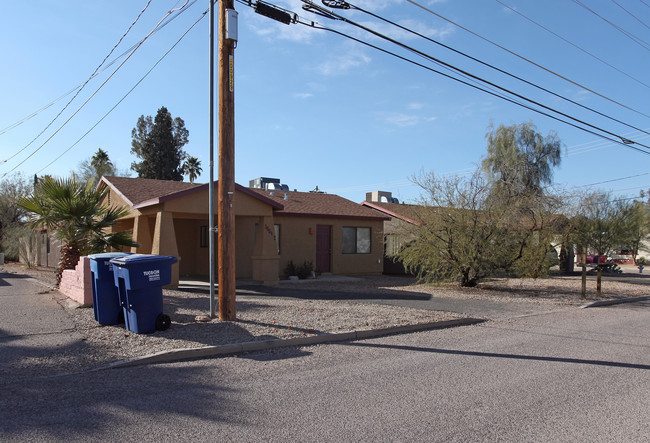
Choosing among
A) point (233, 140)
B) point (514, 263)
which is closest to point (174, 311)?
point (233, 140)

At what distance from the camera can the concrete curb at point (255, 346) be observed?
6.57m

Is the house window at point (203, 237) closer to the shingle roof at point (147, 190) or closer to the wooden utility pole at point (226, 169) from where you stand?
the shingle roof at point (147, 190)

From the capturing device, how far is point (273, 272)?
642 inches

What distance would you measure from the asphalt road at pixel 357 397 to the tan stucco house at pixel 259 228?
8170 millimetres

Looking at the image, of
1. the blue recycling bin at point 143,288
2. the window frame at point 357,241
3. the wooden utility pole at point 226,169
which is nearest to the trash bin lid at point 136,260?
the blue recycling bin at point 143,288

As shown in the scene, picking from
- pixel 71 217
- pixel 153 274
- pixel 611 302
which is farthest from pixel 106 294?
pixel 611 302

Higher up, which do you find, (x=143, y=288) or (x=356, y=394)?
(x=143, y=288)

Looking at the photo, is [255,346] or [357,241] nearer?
[255,346]

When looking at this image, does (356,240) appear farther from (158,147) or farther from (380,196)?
(158,147)

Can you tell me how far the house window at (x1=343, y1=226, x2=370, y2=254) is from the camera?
2167 centimetres

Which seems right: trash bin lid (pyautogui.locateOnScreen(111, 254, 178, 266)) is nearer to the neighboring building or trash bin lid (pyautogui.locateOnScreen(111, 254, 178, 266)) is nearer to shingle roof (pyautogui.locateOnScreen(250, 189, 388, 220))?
the neighboring building

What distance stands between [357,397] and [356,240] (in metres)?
16.8

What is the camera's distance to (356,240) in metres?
22.0

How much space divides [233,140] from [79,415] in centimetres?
566
